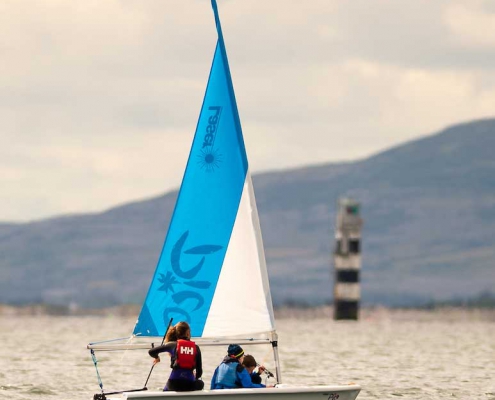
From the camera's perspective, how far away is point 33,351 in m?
69.2

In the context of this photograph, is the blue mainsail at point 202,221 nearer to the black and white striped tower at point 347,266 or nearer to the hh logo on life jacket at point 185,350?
the hh logo on life jacket at point 185,350

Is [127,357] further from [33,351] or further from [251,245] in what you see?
[251,245]

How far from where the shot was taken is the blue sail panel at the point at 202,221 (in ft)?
100

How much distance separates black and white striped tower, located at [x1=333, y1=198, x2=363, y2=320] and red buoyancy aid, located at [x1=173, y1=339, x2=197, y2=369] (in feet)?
288

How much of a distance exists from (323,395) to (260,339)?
1804 mm

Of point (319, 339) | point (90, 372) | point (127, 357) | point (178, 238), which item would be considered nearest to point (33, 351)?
point (127, 357)

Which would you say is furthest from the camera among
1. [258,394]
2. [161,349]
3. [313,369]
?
[313,369]

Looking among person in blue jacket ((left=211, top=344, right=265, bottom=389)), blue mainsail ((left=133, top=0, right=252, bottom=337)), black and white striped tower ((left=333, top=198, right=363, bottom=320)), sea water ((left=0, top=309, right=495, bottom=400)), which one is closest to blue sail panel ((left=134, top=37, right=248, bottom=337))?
blue mainsail ((left=133, top=0, right=252, bottom=337))

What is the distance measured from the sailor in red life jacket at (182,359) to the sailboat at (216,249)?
1161 millimetres

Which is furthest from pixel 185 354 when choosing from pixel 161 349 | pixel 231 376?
pixel 231 376

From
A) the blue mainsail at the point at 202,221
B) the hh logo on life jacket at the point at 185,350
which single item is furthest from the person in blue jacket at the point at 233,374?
the hh logo on life jacket at the point at 185,350

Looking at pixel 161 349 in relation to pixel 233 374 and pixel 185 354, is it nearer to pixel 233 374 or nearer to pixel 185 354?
pixel 185 354

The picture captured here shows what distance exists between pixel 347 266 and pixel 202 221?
8685 centimetres

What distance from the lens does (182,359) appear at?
28.9m
